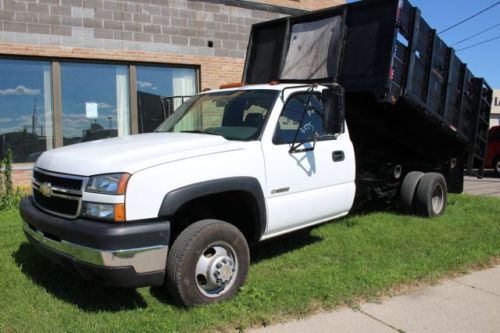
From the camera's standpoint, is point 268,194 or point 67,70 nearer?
point 268,194

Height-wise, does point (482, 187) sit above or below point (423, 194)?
below

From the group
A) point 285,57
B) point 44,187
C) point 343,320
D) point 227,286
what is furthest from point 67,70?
point 343,320

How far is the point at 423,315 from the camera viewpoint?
13.3 ft

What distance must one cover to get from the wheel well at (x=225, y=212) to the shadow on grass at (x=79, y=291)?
2.13ft

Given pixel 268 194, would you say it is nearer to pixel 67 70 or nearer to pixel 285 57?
pixel 285 57

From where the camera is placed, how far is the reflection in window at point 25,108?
9.54m

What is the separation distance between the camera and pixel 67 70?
32.8 ft

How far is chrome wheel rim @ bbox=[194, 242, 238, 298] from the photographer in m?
4.01

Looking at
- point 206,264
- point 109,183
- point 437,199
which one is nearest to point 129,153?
point 109,183

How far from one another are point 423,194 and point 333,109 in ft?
9.66

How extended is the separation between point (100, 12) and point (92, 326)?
7959mm

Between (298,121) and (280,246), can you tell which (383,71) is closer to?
(298,121)

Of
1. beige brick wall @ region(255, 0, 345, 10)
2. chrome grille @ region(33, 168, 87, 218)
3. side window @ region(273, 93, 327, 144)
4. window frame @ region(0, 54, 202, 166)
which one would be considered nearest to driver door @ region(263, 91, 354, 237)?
side window @ region(273, 93, 327, 144)

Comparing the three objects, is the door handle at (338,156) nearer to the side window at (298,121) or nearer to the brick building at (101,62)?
the side window at (298,121)
